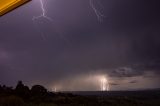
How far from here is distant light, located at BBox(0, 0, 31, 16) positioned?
214 centimetres

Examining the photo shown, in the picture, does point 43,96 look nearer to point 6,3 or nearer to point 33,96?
point 33,96

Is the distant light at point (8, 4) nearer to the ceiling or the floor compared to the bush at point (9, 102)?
nearer to the ceiling

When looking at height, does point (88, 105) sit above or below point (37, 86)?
below

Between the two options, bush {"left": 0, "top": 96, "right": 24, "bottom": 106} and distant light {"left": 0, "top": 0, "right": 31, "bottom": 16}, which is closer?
distant light {"left": 0, "top": 0, "right": 31, "bottom": 16}

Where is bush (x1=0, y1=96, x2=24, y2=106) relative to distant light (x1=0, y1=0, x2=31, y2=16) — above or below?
below

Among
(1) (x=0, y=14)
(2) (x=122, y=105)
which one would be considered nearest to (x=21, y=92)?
(2) (x=122, y=105)

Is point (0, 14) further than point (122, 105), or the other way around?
point (122, 105)

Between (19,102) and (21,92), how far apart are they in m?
6.24

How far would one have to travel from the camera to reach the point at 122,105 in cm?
3050

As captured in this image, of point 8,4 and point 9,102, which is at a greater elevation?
point 8,4

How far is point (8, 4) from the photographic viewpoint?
231 cm

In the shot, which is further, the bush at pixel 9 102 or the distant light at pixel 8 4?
the bush at pixel 9 102

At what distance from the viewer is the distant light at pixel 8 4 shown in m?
2.14

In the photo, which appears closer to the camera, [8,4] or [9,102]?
[8,4]
